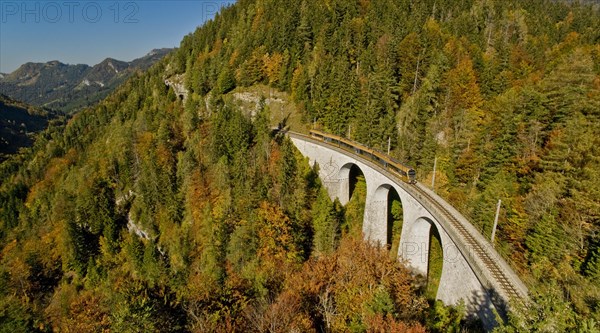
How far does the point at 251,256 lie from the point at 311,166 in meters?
21.0

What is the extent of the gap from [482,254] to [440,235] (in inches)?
168

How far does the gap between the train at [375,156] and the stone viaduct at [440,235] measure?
0.85 meters

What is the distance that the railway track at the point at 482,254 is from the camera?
65.5ft

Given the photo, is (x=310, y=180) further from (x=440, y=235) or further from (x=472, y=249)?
(x=472, y=249)

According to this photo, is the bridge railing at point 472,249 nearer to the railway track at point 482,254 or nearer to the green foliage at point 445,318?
the railway track at point 482,254

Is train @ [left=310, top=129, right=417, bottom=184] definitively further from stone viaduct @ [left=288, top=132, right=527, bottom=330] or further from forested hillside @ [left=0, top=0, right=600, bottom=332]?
forested hillside @ [left=0, top=0, right=600, bottom=332]

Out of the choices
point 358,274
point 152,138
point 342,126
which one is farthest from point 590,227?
point 152,138

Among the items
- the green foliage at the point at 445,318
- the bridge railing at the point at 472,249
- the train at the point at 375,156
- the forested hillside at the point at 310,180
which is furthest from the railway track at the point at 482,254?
the train at the point at 375,156

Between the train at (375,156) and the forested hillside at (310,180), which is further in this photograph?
the train at (375,156)

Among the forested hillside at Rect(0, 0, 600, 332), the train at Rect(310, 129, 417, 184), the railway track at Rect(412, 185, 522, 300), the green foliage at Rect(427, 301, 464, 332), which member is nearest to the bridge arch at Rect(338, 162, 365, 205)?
the forested hillside at Rect(0, 0, 600, 332)

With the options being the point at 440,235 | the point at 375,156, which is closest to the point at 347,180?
the point at 375,156

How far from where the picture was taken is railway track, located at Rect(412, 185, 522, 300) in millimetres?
19969

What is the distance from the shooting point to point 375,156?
142 ft

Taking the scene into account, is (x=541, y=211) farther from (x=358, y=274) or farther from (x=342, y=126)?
(x=342, y=126)
